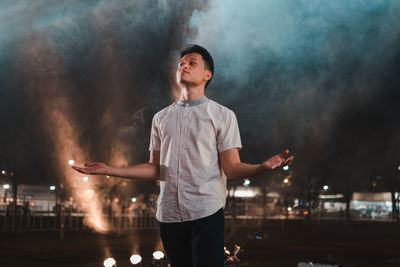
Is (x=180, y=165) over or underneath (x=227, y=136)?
underneath

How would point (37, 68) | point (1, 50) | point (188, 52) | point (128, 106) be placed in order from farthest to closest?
1. point (128, 106)
2. point (37, 68)
3. point (1, 50)
4. point (188, 52)

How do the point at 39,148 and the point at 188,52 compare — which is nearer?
the point at 188,52

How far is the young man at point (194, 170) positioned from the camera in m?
2.31

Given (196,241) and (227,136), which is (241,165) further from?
(196,241)

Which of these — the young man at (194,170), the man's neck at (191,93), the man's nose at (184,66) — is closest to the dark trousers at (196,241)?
the young man at (194,170)

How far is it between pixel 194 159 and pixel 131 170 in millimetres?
422

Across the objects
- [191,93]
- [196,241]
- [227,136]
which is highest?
[191,93]

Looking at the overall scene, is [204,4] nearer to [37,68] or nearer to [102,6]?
[102,6]

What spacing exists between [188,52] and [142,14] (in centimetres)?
1712

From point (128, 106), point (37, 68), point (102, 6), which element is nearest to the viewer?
point (102, 6)

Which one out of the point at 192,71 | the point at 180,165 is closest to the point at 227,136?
the point at 180,165

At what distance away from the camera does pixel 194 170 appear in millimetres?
2398

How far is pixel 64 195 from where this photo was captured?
84.0 feet

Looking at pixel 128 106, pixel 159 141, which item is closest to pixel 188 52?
pixel 159 141
